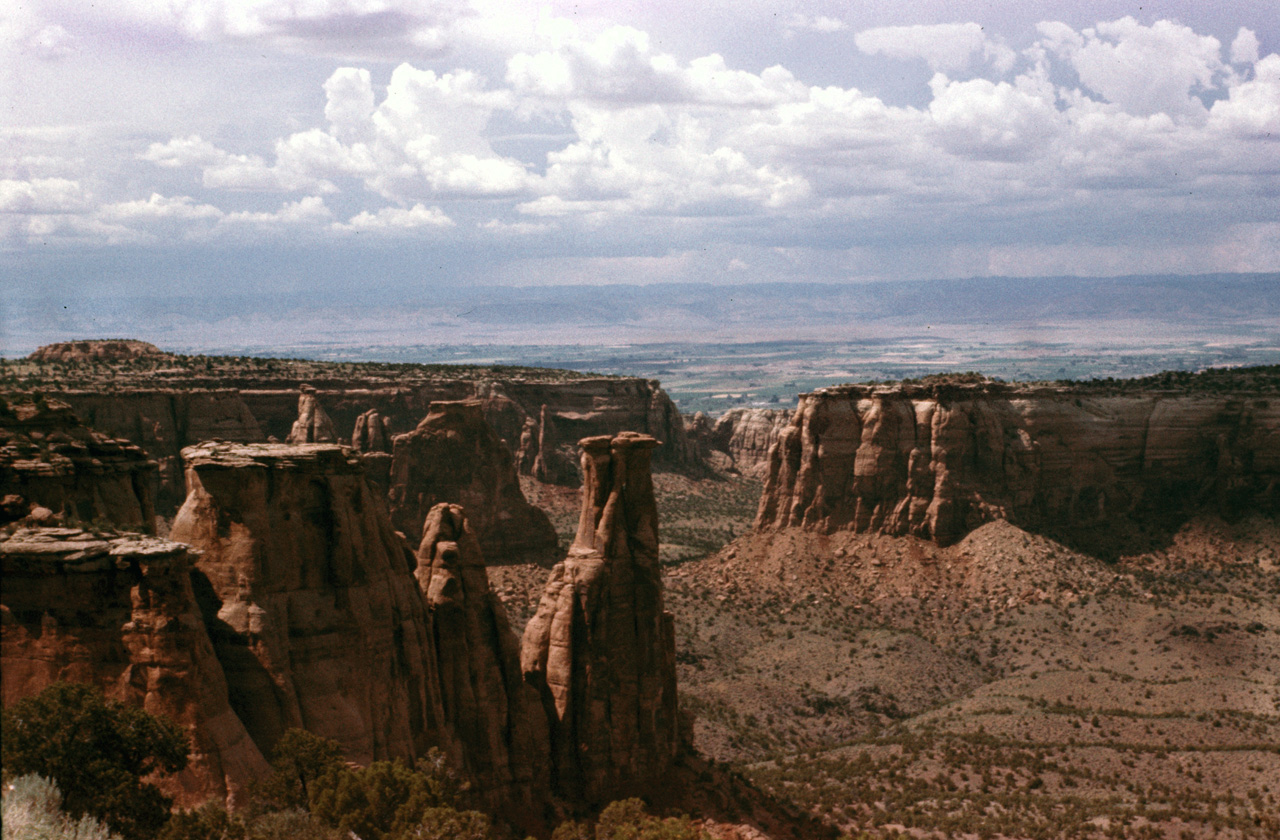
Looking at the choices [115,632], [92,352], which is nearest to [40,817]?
[115,632]


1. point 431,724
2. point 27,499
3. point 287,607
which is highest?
point 27,499

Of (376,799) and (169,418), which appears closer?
(376,799)

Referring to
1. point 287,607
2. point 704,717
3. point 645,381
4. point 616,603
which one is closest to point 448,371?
point 645,381

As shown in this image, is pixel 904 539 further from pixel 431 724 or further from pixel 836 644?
pixel 431 724

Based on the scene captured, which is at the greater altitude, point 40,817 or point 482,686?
point 40,817

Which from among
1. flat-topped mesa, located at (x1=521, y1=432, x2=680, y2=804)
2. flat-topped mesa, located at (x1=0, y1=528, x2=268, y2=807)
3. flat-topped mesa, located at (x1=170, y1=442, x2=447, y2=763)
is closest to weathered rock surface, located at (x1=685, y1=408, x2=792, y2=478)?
flat-topped mesa, located at (x1=521, y1=432, x2=680, y2=804)

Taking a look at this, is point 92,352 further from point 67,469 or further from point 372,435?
point 67,469

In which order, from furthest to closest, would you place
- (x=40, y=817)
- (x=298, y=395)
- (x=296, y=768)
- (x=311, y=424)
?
1. (x=298, y=395)
2. (x=311, y=424)
3. (x=296, y=768)
4. (x=40, y=817)
